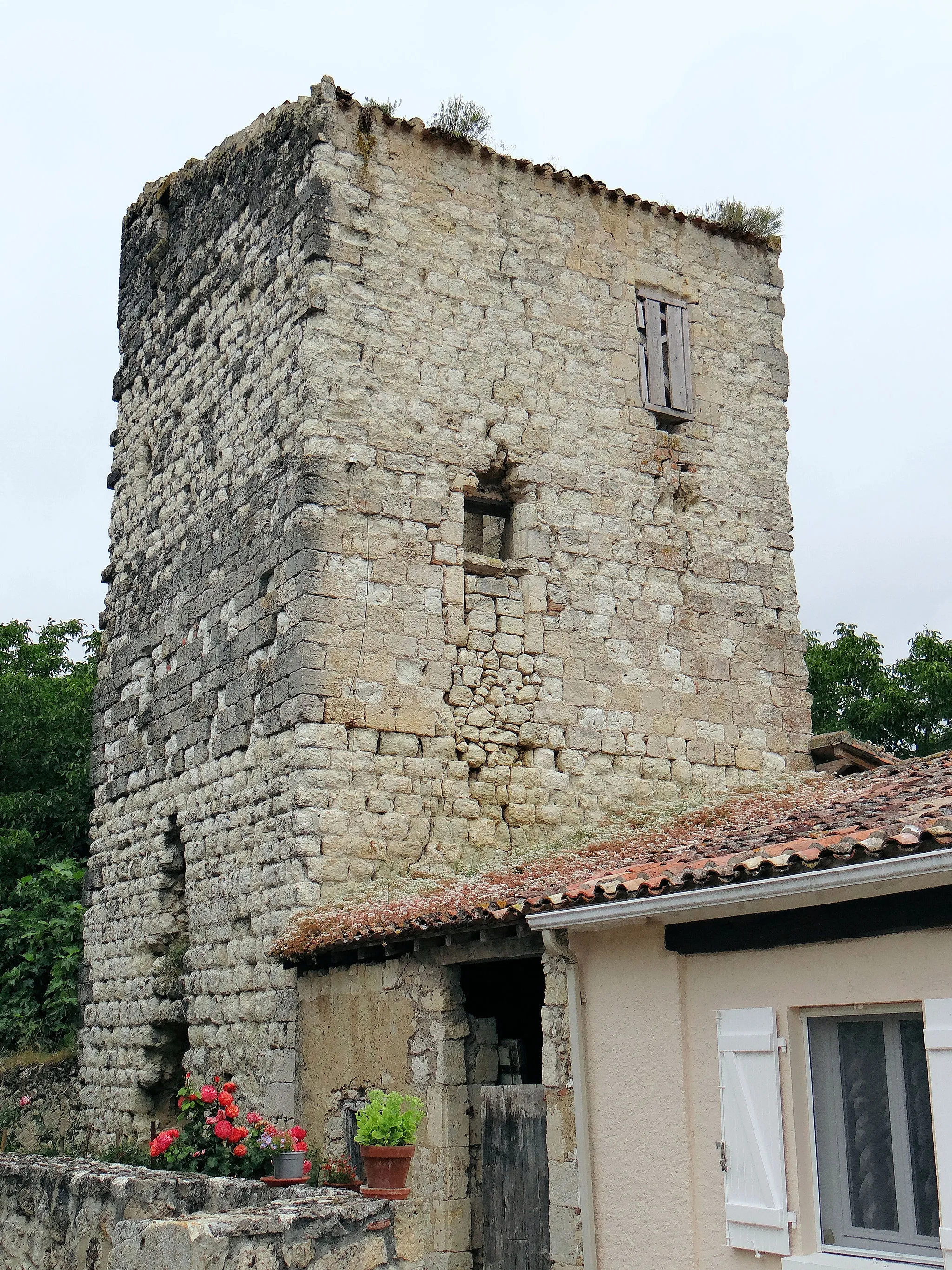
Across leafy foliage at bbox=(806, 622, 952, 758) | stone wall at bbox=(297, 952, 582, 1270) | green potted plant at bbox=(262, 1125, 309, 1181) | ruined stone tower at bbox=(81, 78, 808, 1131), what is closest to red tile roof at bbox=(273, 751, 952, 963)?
stone wall at bbox=(297, 952, 582, 1270)

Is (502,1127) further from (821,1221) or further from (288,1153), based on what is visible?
(821,1221)

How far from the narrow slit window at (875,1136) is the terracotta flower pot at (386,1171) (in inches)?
79.4

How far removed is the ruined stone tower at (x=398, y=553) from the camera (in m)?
10.4

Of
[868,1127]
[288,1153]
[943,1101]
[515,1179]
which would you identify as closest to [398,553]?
[288,1153]

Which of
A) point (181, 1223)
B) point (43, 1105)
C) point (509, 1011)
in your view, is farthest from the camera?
point (43, 1105)

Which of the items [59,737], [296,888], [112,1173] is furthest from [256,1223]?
[59,737]

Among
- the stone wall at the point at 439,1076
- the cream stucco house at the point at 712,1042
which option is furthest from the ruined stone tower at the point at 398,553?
the cream stucco house at the point at 712,1042

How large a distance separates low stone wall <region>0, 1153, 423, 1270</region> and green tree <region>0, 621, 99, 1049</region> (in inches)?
243

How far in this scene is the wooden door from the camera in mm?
7531

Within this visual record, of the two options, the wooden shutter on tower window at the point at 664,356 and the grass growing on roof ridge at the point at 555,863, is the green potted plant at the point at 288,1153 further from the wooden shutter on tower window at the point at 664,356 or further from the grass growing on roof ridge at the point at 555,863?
the wooden shutter on tower window at the point at 664,356

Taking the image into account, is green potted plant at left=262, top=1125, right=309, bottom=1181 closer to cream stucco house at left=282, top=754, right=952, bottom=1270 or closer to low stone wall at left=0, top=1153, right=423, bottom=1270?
low stone wall at left=0, top=1153, right=423, bottom=1270

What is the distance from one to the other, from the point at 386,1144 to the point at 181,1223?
124 cm

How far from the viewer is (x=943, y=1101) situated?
5.39 m

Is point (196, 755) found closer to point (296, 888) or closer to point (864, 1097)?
point (296, 888)
